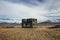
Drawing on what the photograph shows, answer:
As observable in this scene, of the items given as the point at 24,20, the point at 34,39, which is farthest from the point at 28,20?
the point at 34,39

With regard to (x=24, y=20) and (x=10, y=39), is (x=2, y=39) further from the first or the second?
(x=24, y=20)

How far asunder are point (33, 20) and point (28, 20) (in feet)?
8.05

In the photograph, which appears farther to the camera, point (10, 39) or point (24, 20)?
point (24, 20)

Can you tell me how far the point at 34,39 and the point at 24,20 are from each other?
3653cm

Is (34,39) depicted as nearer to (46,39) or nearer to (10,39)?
(46,39)

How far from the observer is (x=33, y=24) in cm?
5500

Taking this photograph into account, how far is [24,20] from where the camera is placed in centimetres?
5503

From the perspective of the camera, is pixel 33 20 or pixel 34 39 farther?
pixel 33 20

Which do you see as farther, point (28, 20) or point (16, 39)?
point (28, 20)

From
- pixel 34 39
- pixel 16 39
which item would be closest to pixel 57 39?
pixel 34 39

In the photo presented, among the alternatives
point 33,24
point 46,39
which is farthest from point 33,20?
point 46,39

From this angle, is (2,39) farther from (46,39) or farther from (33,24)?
(33,24)

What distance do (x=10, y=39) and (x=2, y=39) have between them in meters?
1.19

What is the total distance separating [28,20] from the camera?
54.5 m
